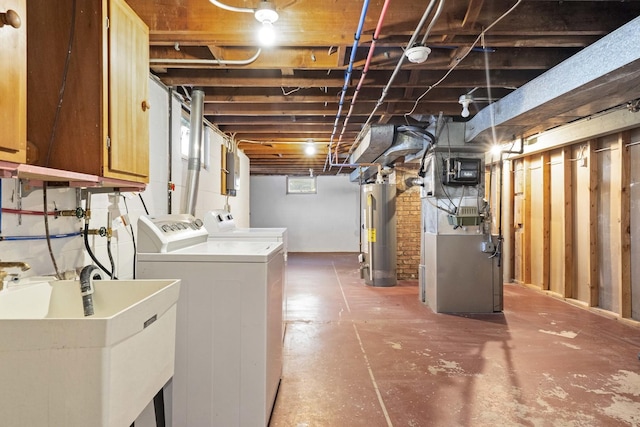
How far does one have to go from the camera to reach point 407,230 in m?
5.97

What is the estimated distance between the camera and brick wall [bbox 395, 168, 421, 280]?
234 inches

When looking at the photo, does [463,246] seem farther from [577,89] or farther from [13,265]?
[13,265]

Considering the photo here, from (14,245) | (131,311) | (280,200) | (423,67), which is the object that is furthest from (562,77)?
(280,200)

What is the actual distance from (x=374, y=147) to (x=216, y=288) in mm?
3199

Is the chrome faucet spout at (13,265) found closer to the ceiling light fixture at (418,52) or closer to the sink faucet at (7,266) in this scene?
the sink faucet at (7,266)

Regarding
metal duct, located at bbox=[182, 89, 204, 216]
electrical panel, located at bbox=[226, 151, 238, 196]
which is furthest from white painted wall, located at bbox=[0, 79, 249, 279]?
electrical panel, located at bbox=[226, 151, 238, 196]

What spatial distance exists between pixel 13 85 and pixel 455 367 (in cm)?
294

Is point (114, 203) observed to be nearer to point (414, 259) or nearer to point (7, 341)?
point (7, 341)

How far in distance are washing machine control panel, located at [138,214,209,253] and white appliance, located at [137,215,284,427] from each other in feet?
0.24

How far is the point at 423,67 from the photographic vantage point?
2.54 meters

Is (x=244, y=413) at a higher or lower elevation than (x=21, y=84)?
lower

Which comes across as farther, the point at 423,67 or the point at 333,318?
the point at 333,318

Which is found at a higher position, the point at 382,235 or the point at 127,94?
the point at 127,94

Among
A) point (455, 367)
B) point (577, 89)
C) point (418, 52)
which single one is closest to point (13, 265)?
point (418, 52)
